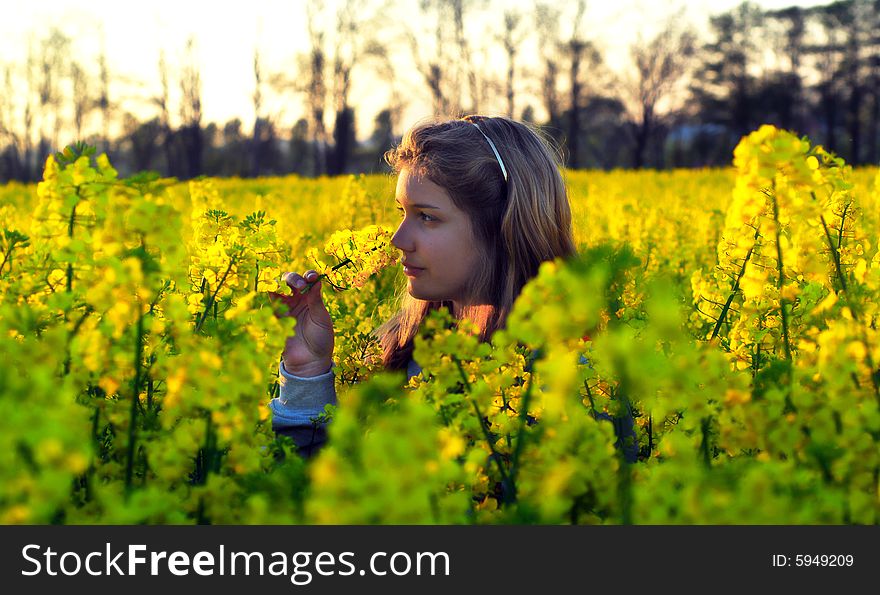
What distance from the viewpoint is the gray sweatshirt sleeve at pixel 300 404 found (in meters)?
3.00

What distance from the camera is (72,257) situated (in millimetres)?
1699

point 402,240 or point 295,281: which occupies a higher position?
point 402,240

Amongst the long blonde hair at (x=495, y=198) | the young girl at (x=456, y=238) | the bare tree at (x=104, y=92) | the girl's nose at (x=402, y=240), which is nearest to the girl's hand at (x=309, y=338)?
the young girl at (x=456, y=238)

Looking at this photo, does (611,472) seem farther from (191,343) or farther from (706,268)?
(706,268)

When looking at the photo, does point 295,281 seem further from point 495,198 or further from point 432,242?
point 495,198

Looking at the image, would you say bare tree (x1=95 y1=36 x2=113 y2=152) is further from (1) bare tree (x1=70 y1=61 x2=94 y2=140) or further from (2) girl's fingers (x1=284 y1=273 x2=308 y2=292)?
(2) girl's fingers (x1=284 y1=273 x2=308 y2=292)

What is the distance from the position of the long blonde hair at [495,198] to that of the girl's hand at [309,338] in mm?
465

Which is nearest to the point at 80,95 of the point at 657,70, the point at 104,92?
the point at 104,92

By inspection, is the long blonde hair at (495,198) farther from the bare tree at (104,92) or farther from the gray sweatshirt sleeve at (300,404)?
the bare tree at (104,92)

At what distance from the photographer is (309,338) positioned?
122 inches

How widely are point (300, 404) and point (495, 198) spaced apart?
116 centimetres

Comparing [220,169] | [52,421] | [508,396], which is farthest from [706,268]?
[220,169]

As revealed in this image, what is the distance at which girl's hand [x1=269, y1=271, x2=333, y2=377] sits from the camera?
303 centimetres

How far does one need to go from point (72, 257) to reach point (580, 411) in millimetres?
1046
